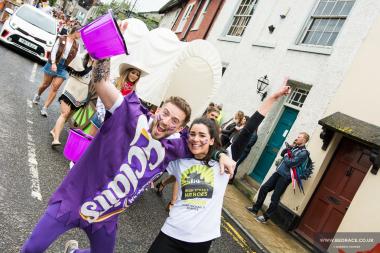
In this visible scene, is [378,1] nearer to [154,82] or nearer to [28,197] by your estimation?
[154,82]

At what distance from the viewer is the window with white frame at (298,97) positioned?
33.9ft

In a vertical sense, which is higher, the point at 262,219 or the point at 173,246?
the point at 173,246

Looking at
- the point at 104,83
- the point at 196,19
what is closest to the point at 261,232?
the point at 104,83

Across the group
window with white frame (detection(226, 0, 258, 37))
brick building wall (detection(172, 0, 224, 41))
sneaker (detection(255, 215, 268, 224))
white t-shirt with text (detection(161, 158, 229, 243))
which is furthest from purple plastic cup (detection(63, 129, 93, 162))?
brick building wall (detection(172, 0, 224, 41))

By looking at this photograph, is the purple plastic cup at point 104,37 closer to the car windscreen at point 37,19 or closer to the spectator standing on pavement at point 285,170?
the spectator standing on pavement at point 285,170

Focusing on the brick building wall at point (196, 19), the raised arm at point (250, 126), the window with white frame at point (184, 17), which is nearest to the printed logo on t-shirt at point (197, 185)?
the raised arm at point (250, 126)

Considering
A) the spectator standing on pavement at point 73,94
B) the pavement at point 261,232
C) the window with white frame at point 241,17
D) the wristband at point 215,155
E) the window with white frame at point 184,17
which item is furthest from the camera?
the window with white frame at point 184,17

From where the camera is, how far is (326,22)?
411 inches

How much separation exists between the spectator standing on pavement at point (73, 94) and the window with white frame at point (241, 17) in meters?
9.01

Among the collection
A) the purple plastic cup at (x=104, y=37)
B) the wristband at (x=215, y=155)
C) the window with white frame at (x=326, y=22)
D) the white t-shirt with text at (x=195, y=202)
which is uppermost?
the window with white frame at (x=326, y=22)

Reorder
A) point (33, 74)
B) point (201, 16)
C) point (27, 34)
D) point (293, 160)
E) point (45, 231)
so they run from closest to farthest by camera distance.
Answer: point (45, 231) → point (293, 160) → point (33, 74) → point (27, 34) → point (201, 16)

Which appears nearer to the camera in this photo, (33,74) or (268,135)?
(268,135)

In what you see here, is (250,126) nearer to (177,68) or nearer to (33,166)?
(33,166)

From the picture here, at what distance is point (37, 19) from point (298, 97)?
968cm
